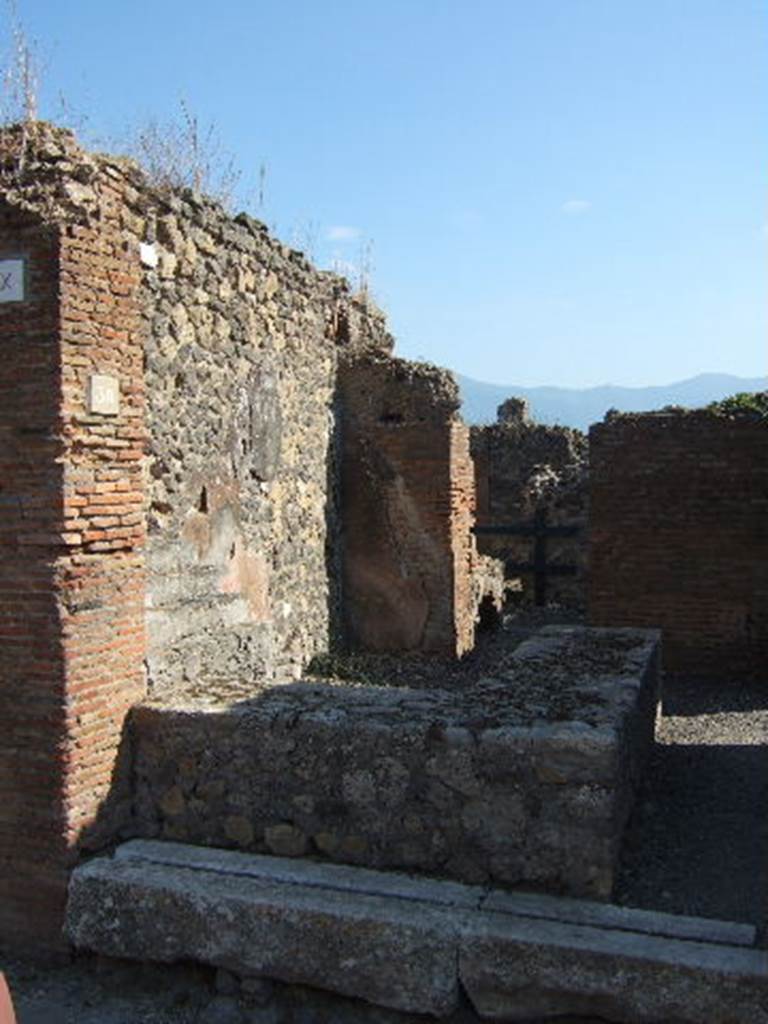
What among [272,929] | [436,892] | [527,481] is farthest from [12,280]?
[527,481]

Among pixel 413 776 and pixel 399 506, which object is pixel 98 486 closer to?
pixel 413 776

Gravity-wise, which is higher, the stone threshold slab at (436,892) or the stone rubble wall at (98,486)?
the stone rubble wall at (98,486)

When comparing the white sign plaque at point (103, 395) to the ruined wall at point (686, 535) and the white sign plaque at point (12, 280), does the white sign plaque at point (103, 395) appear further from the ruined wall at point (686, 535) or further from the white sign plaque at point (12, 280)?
the ruined wall at point (686, 535)

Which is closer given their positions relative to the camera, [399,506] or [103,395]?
A: [103,395]

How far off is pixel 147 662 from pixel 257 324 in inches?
92.7

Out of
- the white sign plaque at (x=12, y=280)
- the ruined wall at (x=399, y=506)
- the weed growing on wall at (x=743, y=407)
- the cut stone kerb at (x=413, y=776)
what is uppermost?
the white sign plaque at (x=12, y=280)

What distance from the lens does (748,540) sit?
27.6ft

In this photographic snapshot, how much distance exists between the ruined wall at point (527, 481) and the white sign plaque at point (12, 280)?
11.4 m

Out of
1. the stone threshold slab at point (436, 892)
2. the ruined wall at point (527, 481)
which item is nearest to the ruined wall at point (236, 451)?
the stone threshold slab at point (436, 892)

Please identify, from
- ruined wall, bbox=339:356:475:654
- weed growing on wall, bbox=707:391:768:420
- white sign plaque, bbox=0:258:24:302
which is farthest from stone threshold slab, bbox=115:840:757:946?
weed growing on wall, bbox=707:391:768:420

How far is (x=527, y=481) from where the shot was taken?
1694cm

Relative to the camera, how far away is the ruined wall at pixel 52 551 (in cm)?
411

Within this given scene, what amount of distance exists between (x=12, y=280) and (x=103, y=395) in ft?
1.97

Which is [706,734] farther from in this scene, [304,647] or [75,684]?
[75,684]
